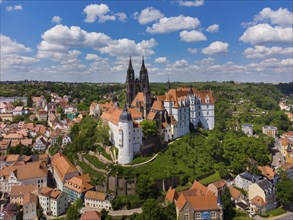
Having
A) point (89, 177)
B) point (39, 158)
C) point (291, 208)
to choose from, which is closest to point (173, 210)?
point (89, 177)

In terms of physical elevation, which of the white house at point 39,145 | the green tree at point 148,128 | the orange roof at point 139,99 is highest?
the orange roof at point 139,99

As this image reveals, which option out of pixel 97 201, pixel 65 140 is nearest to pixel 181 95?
pixel 65 140

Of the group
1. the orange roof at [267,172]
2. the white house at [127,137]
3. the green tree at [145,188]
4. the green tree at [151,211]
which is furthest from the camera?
the orange roof at [267,172]

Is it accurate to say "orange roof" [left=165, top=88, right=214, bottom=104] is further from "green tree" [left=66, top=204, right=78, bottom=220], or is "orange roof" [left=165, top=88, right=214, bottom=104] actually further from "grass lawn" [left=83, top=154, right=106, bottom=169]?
"green tree" [left=66, top=204, right=78, bottom=220]

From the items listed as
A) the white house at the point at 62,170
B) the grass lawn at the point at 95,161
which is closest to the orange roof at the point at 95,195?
the grass lawn at the point at 95,161

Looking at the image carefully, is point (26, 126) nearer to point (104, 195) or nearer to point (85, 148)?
point (85, 148)

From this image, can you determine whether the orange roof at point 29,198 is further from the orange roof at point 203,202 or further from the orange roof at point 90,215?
the orange roof at point 203,202

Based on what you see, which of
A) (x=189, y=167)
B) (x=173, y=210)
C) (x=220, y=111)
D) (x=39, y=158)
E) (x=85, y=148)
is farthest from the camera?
(x=220, y=111)
